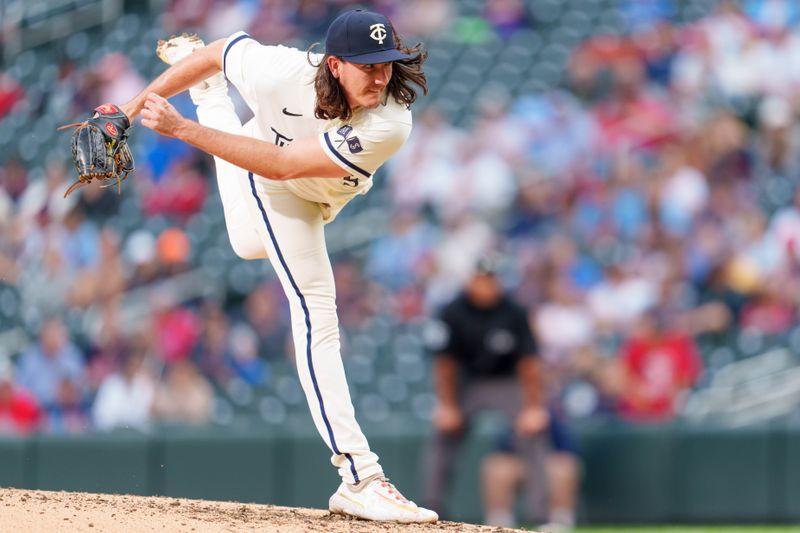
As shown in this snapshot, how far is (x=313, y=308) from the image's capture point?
4.49 meters

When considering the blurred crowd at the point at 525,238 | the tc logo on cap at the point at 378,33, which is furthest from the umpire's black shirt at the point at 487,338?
the tc logo on cap at the point at 378,33

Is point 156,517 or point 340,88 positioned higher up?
point 340,88

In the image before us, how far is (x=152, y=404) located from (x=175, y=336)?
0.58 meters

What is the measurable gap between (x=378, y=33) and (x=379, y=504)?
1587 millimetres

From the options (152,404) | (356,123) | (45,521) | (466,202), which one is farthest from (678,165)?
(45,521)

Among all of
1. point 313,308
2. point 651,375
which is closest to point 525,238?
point 651,375

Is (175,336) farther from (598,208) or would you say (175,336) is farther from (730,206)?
(730,206)

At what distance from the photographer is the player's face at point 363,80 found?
410cm

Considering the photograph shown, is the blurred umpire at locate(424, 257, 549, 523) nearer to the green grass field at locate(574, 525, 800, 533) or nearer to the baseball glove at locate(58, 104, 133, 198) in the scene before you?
the green grass field at locate(574, 525, 800, 533)

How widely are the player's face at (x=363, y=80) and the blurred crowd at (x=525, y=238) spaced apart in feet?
14.8

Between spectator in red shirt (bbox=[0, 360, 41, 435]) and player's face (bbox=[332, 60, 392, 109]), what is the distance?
538 centimetres

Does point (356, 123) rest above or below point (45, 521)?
above

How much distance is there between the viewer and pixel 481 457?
333 inches

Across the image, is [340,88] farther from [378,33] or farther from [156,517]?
[156,517]
